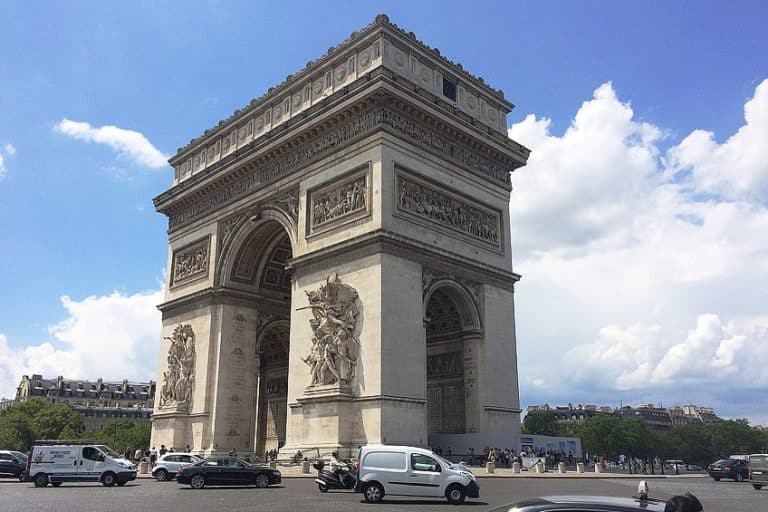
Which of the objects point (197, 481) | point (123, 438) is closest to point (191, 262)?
point (197, 481)

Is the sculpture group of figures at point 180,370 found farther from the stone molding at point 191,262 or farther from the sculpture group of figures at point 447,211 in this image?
the sculpture group of figures at point 447,211

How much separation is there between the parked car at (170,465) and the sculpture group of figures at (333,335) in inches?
222

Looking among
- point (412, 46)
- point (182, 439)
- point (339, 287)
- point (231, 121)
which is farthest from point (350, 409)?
point (231, 121)

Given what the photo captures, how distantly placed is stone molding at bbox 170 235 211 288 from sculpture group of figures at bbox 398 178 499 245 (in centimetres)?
1335

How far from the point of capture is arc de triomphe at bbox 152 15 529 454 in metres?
27.6

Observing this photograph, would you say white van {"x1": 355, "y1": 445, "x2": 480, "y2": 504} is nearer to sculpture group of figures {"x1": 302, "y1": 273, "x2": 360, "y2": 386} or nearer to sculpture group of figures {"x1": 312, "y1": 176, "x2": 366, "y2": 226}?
sculpture group of figures {"x1": 302, "y1": 273, "x2": 360, "y2": 386}

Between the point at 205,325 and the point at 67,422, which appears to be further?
the point at 67,422

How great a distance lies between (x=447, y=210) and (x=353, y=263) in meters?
5.26

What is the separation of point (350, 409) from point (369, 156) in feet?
33.6

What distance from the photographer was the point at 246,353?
119ft

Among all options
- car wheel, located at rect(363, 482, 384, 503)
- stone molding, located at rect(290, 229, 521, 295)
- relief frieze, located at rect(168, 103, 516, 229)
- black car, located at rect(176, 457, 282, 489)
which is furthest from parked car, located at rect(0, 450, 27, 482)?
car wheel, located at rect(363, 482, 384, 503)

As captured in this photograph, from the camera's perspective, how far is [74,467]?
2406 cm

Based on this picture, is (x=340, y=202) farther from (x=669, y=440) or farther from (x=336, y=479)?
(x=669, y=440)

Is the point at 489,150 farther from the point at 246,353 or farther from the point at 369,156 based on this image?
the point at 246,353
